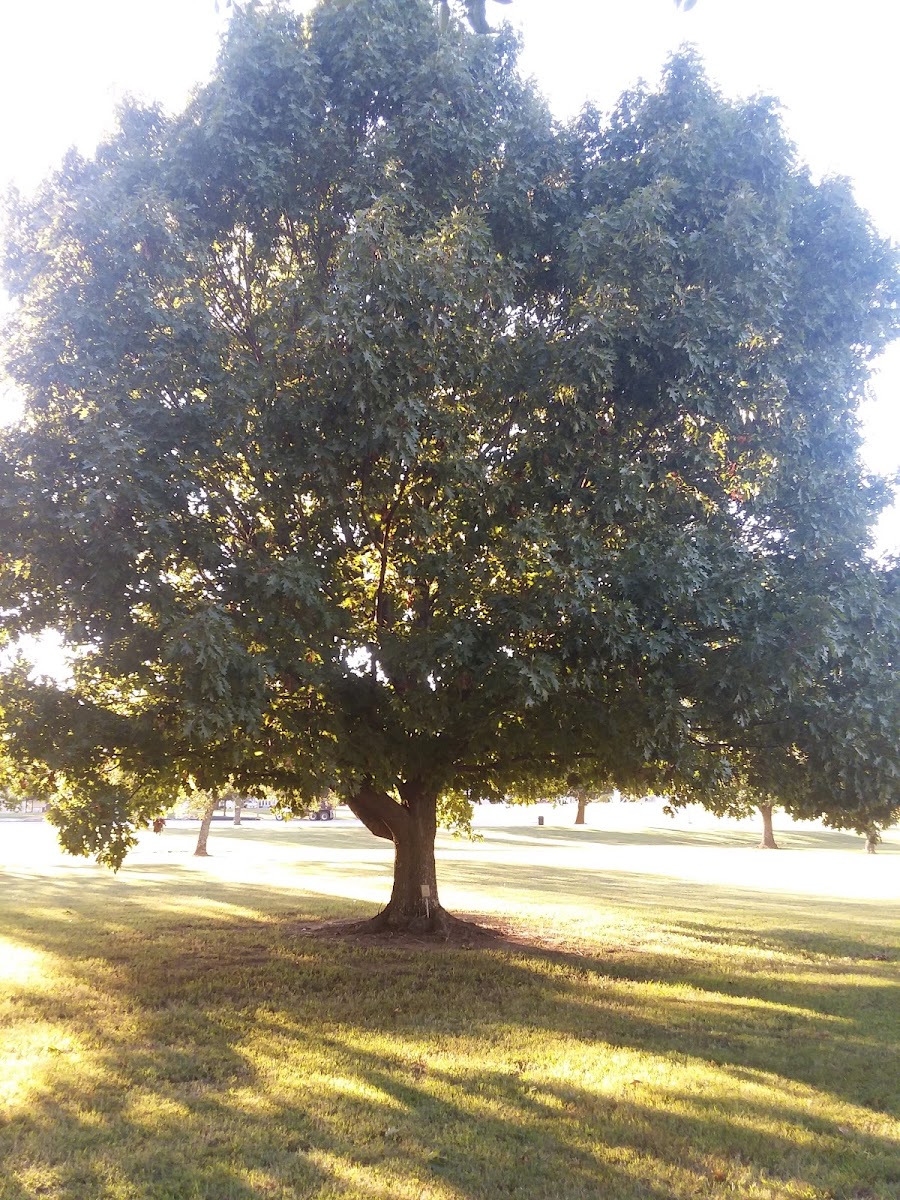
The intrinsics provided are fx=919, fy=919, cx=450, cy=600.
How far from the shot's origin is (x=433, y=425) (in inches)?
390

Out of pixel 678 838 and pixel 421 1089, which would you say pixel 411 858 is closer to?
pixel 421 1089

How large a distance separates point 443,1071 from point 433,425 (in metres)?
6.25

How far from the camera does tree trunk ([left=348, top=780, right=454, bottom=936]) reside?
15.6m

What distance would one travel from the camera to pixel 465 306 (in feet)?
31.6

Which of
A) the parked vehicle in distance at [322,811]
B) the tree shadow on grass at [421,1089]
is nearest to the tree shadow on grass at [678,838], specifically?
the parked vehicle in distance at [322,811]

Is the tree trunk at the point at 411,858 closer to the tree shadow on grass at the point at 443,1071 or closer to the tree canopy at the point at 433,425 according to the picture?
the tree shadow on grass at the point at 443,1071

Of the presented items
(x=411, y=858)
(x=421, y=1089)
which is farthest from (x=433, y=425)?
(x=411, y=858)

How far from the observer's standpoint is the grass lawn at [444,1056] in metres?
5.72

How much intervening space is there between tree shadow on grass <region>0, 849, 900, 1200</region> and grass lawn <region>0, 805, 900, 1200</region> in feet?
0.10

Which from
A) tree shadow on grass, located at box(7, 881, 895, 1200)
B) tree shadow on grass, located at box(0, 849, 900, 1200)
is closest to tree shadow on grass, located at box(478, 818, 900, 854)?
tree shadow on grass, located at box(0, 849, 900, 1200)

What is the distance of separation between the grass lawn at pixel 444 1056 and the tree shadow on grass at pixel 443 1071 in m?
0.03

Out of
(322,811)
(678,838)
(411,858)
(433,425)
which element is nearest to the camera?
(433,425)

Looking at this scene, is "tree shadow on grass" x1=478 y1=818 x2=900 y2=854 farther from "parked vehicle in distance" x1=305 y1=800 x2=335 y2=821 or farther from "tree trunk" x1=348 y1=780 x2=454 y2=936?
"tree trunk" x1=348 y1=780 x2=454 y2=936

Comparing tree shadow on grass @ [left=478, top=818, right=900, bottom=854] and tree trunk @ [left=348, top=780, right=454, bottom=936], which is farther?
tree shadow on grass @ [left=478, top=818, right=900, bottom=854]
